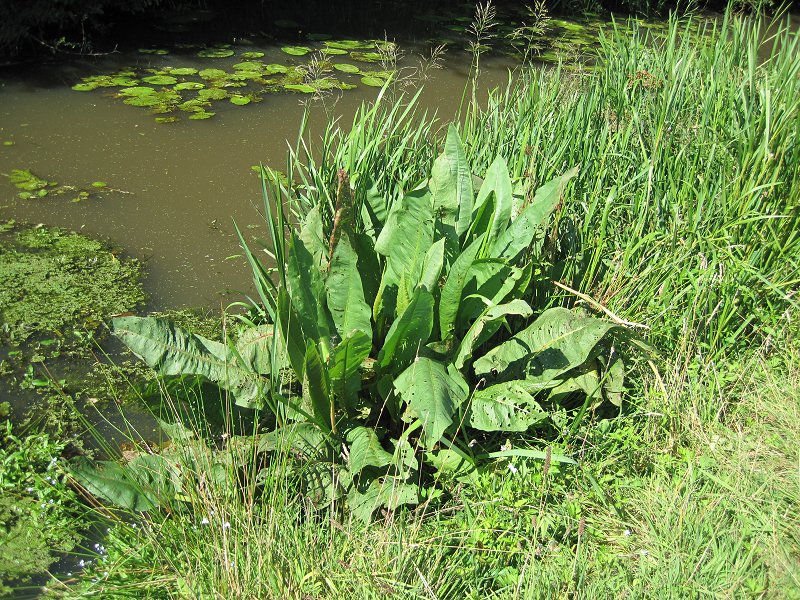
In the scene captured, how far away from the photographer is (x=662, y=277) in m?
3.25

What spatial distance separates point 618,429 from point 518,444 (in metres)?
0.36

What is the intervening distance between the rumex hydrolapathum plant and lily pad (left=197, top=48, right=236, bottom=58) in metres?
5.19

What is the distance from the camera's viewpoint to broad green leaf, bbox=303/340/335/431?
8.32 ft

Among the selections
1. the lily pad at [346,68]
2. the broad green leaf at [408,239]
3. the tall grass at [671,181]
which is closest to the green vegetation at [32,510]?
the broad green leaf at [408,239]

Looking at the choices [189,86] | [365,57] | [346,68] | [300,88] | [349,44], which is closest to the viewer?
[189,86]

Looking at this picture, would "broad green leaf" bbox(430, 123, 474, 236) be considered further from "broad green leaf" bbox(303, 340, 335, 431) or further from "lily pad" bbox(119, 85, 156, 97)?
"lily pad" bbox(119, 85, 156, 97)

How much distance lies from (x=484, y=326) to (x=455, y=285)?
0.69ft

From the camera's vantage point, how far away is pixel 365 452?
257 centimetres

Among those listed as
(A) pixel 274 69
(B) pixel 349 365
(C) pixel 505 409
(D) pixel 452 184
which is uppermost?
(D) pixel 452 184

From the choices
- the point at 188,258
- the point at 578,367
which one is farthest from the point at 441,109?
the point at 578,367

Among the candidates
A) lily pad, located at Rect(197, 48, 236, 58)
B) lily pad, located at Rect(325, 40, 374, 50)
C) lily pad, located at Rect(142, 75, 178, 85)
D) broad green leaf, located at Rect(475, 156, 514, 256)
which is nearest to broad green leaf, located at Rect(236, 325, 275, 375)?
broad green leaf, located at Rect(475, 156, 514, 256)

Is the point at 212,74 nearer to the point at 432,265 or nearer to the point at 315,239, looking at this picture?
the point at 315,239

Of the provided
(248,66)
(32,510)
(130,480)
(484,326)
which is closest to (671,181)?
(484,326)

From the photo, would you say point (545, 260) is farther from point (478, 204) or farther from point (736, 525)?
point (736, 525)
